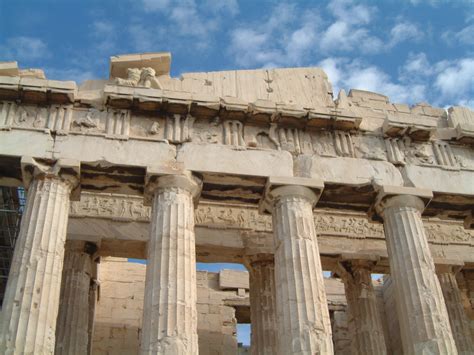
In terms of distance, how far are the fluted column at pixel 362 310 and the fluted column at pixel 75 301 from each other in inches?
294

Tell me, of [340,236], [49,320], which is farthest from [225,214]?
[49,320]

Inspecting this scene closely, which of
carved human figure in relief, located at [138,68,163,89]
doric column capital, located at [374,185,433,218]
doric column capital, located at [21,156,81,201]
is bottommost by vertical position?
doric column capital, located at [374,185,433,218]

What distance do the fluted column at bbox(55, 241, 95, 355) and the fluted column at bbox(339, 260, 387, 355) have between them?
748cm

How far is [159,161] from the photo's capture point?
15.4 metres

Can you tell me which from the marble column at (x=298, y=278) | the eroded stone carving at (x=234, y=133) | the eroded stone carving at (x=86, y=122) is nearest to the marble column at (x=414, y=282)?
the marble column at (x=298, y=278)

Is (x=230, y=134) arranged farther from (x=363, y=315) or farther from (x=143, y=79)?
(x=363, y=315)

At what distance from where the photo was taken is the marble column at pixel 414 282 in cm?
1401

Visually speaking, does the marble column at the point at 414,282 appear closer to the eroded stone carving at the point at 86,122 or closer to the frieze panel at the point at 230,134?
the frieze panel at the point at 230,134

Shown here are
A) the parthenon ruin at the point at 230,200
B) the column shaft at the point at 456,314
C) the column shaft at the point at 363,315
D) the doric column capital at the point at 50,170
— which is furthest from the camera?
the column shaft at the point at 456,314

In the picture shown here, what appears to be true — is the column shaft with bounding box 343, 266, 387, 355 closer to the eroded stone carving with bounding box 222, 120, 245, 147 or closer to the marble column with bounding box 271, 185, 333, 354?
the marble column with bounding box 271, 185, 333, 354

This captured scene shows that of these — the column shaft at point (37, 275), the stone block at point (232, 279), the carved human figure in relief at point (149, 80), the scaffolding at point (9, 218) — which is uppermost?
the carved human figure in relief at point (149, 80)

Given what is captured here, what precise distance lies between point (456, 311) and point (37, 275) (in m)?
12.5

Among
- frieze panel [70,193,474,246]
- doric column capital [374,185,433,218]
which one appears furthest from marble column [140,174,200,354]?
doric column capital [374,185,433,218]

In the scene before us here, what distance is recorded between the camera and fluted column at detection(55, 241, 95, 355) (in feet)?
52.2
